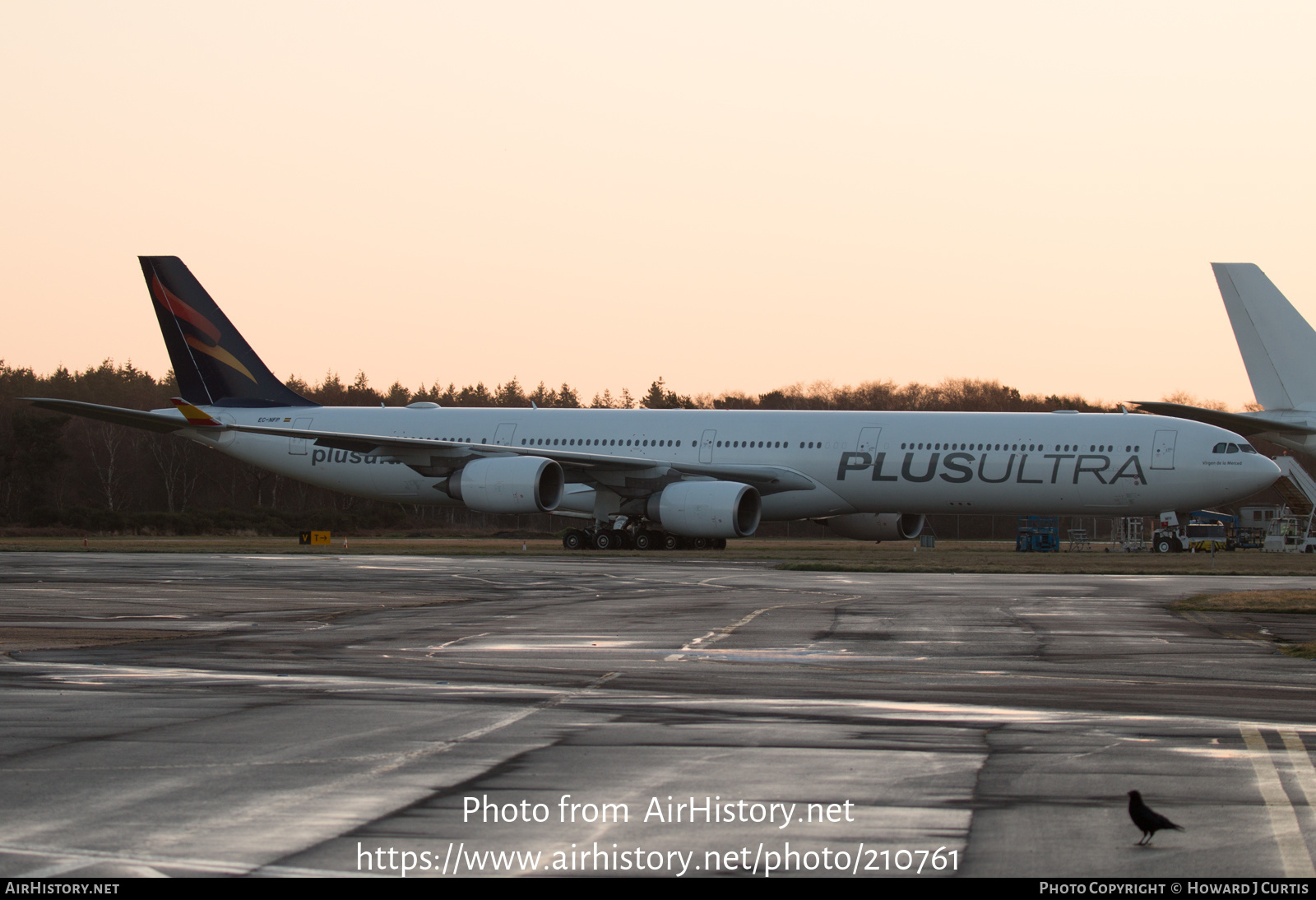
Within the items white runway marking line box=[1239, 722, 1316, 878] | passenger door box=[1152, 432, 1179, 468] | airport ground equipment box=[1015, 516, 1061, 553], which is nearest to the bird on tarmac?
white runway marking line box=[1239, 722, 1316, 878]

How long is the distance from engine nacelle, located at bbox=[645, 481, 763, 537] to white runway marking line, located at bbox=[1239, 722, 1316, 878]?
25550mm

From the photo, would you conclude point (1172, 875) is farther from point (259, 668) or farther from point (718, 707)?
point (259, 668)

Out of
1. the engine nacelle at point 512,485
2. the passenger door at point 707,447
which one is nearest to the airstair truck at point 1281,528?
the passenger door at point 707,447

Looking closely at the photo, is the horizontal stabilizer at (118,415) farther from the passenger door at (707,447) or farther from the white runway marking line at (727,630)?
the white runway marking line at (727,630)

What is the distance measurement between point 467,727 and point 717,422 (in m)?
29.5

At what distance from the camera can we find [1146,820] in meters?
5.31

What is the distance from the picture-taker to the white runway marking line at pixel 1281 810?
198 inches

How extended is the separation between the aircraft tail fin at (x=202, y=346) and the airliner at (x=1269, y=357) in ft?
89.2

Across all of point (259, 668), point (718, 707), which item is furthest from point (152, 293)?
point (718, 707)

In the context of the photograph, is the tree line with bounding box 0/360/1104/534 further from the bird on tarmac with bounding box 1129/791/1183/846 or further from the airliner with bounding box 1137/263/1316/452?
the bird on tarmac with bounding box 1129/791/1183/846

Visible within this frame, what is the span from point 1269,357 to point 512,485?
17.1 metres

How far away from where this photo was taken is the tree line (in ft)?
193

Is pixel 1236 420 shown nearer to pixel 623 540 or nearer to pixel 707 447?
pixel 707 447

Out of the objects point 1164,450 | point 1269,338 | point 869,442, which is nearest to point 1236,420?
point 1269,338
